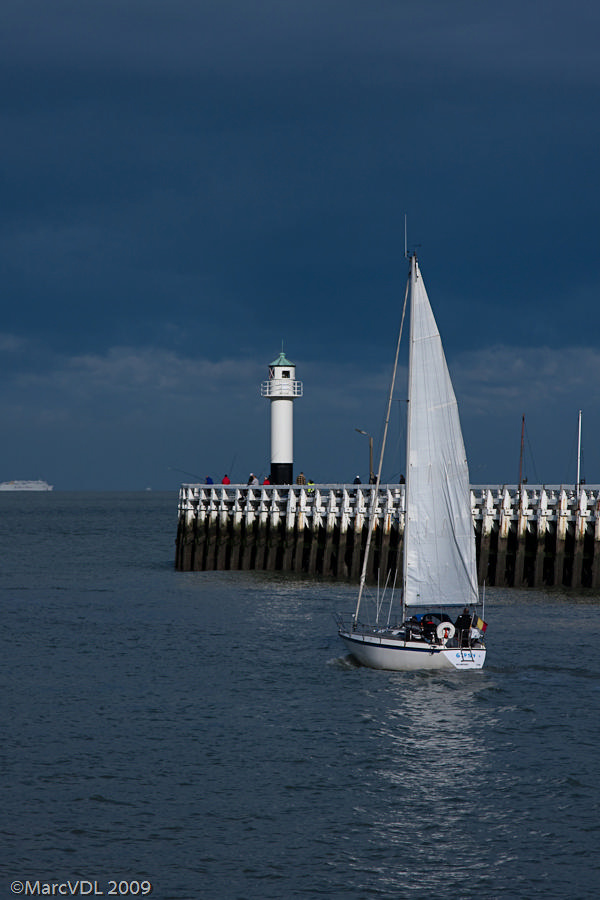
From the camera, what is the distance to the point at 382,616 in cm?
3328

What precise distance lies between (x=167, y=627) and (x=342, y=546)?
517 inches

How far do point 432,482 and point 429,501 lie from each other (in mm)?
484

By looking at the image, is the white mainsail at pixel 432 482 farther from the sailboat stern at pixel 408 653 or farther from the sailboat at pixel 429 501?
the sailboat stern at pixel 408 653

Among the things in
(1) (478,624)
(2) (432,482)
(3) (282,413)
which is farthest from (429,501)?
(3) (282,413)

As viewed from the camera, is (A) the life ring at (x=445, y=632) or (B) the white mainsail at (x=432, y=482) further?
(B) the white mainsail at (x=432, y=482)

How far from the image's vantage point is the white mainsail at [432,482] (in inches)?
996

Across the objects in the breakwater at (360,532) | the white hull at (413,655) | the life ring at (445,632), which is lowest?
the white hull at (413,655)

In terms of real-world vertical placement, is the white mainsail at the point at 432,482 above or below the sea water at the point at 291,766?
above

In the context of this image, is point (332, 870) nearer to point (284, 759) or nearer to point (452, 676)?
point (284, 759)

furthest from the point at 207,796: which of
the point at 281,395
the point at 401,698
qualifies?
the point at 281,395

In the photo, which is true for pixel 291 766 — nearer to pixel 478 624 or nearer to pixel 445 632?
pixel 445 632

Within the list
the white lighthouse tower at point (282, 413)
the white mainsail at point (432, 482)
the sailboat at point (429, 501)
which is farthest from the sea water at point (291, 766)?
the white lighthouse tower at point (282, 413)

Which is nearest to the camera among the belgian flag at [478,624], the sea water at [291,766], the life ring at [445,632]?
the sea water at [291,766]

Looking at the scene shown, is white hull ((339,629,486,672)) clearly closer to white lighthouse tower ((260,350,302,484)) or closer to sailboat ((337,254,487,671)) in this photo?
sailboat ((337,254,487,671))
